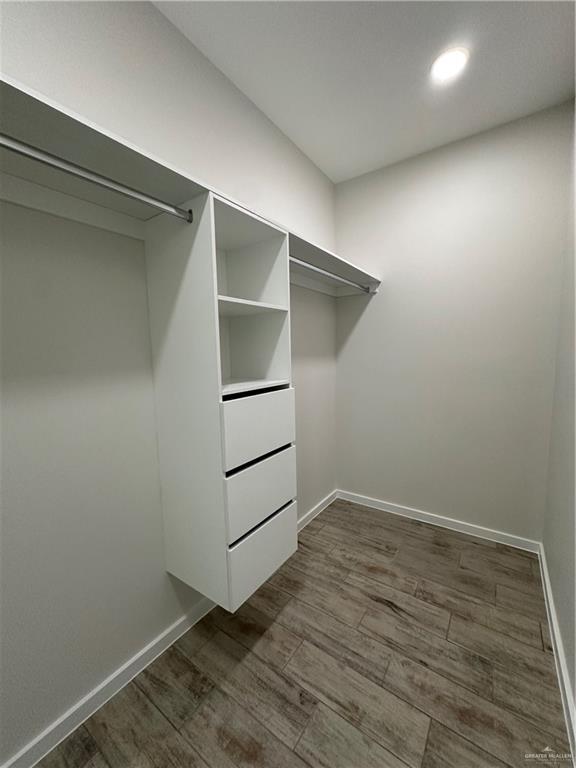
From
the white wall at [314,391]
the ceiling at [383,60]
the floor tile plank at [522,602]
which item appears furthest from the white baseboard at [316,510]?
the ceiling at [383,60]

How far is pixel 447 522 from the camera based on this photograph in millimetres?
2260

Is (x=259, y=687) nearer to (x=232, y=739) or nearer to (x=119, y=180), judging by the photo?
(x=232, y=739)

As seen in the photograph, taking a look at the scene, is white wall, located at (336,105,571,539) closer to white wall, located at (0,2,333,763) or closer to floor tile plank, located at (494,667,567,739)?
floor tile plank, located at (494,667,567,739)

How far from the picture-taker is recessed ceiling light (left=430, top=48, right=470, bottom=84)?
1.42 metres

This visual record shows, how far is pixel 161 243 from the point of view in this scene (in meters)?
1.20

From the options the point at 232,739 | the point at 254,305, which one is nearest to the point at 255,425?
the point at 254,305

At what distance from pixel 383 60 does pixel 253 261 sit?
118cm

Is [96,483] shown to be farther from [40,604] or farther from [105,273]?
[105,273]

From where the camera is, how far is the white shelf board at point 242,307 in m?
1.18

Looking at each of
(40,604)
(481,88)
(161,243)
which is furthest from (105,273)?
(481,88)

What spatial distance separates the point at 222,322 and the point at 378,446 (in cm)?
173

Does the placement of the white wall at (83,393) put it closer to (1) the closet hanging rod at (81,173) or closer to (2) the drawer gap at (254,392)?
(1) the closet hanging rod at (81,173)

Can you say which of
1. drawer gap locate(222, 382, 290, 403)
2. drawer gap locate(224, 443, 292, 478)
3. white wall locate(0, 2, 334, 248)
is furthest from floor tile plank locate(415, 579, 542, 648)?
white wall locate(0, 2, 334, 248)

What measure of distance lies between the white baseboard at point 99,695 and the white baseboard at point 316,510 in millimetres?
942
